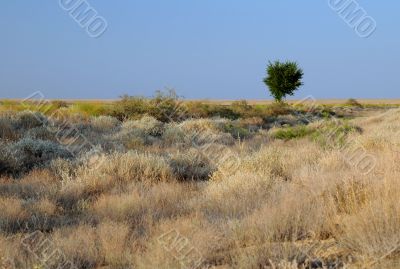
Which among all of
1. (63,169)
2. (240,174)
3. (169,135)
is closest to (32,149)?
(63,169)

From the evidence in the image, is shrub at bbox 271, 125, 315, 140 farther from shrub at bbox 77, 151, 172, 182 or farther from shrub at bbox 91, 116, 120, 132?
shrub at bbox 77, 151, 172, 182

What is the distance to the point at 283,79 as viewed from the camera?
55.2 metres

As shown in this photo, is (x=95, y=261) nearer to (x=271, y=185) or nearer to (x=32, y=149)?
(x=271, y=185)

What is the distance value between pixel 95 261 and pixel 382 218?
2.73m

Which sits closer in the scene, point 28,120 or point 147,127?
point 28,120

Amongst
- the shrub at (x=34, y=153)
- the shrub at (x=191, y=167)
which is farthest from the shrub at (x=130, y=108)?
the shrub at (x=191, y=167)

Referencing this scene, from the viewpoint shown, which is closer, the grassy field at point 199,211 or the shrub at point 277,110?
the grassy field at point 199,211

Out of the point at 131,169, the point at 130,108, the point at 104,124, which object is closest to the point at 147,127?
the point at 104,124

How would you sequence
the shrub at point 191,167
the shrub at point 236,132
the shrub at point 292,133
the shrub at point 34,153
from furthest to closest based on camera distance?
the shrub at point 236,132 → the shrub at point 292,133 → the shrub at point 34,153 → the shrub at point 191,167

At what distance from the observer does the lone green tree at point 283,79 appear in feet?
181

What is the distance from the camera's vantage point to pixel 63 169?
1002 cm

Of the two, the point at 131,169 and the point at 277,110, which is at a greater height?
the point at 131,169

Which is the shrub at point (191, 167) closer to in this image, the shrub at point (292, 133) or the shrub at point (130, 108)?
the shrub at point (292, 133)

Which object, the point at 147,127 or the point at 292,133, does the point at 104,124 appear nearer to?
the point at 147,127
